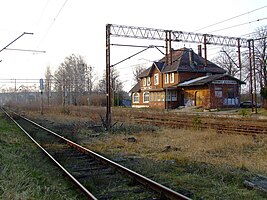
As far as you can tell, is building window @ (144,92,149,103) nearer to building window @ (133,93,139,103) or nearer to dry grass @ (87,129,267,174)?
building window @ (133,93,139,103)

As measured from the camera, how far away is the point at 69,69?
99125mm

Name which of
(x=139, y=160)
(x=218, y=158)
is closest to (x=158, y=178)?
A: (x=139, y=160)

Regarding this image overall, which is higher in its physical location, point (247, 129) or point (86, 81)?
point (86, 81)

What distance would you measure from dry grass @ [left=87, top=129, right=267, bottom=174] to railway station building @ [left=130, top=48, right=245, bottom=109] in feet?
83.3

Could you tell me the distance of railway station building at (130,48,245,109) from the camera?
156 feet

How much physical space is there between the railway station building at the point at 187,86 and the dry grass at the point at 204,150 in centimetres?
2540

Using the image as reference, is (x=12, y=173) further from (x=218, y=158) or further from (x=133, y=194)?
(x=218, y=158)

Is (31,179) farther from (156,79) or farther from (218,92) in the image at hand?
(156,79)

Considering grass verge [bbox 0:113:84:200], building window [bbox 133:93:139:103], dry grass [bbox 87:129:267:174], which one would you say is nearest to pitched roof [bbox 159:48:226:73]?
building window [bbox 133:93:139:103]

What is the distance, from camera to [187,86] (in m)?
51.5

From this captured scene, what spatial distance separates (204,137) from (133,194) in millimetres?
10777

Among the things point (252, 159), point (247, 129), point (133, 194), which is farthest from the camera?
point (247, 129)

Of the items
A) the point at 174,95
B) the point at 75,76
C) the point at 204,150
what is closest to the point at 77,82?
the point at 75,76

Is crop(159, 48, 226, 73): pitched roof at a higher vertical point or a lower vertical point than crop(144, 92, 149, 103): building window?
higher
